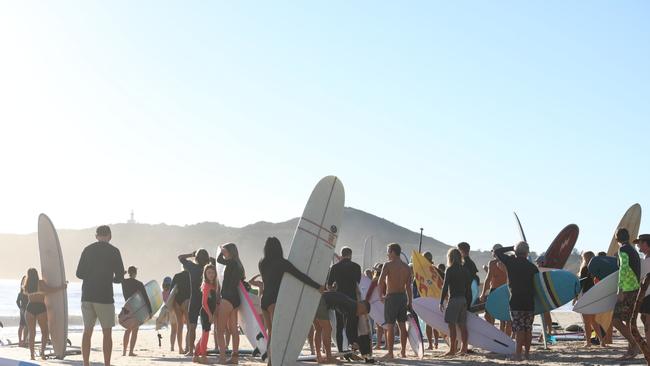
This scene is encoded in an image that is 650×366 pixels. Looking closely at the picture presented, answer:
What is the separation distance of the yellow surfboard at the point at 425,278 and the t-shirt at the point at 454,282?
6.75 feet

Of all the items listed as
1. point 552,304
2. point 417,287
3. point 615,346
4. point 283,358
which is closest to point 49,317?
point 283,358

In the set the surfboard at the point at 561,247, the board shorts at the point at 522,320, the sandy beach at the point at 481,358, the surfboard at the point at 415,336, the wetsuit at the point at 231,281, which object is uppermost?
the surfboard at the point at 561,247

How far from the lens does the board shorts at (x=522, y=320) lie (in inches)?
420

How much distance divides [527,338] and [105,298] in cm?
541

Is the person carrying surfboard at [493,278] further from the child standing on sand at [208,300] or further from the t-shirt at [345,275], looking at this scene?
the child standing on sand at [208,300]

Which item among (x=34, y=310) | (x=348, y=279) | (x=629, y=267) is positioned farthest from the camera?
(x=34, y=310)

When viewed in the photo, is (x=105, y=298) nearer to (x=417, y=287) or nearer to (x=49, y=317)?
(x=49, y=317)

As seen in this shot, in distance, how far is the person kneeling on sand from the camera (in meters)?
11.3

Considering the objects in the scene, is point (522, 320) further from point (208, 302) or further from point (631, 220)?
point (631, 220)

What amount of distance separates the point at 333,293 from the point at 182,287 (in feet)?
10.1

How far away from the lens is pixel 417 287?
13.7m

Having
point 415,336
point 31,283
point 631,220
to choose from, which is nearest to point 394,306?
point 415,336

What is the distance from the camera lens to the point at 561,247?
1355 cm

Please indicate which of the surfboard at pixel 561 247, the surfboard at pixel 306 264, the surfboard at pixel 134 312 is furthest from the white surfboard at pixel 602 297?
the surfboard at pixel 134 312
